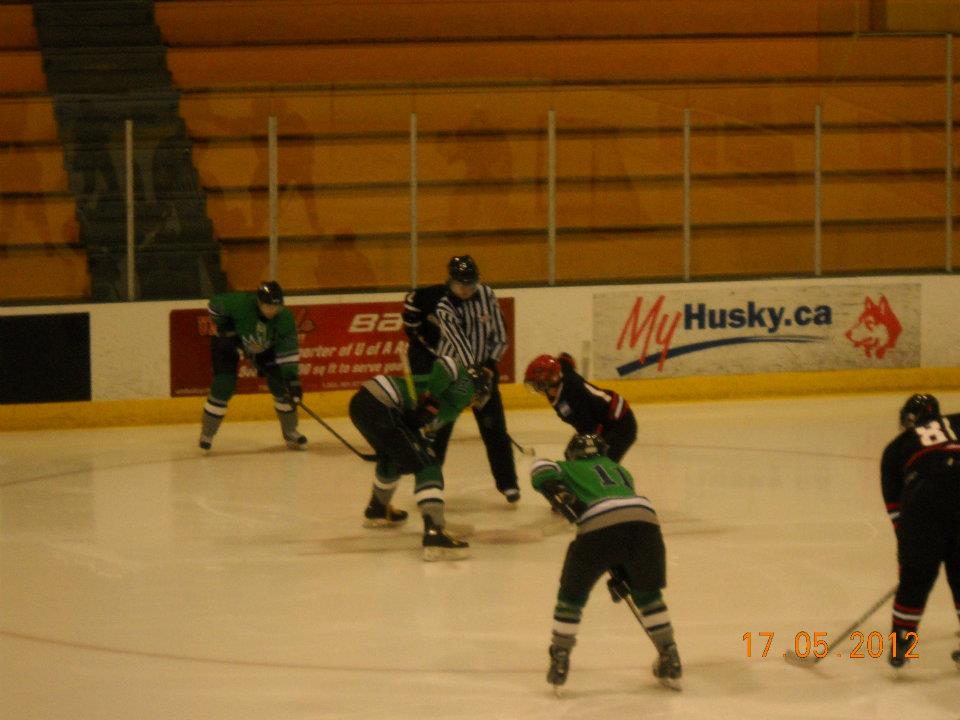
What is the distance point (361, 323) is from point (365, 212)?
0.77 m

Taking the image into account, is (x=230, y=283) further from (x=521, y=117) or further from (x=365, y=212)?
(x=521, y=117)

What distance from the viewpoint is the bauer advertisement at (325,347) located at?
973cm

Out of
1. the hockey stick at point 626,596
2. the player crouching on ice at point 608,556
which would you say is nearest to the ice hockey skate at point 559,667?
the player crouching on ice at point 608,556

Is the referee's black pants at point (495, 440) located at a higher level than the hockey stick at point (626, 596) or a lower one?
higher

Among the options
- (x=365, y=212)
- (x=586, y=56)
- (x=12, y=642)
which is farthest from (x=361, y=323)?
(x=12, y=642)

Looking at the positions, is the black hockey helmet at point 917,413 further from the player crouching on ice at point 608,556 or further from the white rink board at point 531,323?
the white rink board at point 531,323

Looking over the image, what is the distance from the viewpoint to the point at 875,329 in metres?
10.9

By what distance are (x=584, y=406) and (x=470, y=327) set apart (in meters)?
0.99

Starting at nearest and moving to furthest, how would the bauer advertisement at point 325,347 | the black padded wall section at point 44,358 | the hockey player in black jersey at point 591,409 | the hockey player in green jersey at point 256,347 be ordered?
1. the hockey player in black jersey at point 591,409
2. the hockey player in green jersey at point 256,347
3. the black padded wall section at point 44,358
4. the bauer advertisement at point 325,347

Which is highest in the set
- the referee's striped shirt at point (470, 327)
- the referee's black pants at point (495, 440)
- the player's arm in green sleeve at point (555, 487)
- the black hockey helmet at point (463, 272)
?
the black hockey helmet at point (463, 272)

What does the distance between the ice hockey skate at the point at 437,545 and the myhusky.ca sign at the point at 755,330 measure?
13.7 feet

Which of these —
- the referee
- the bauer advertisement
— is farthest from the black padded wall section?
the referee

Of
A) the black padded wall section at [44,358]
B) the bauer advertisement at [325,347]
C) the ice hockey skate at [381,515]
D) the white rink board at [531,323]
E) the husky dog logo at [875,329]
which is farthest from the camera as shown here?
the husky dog logo at [875,329]

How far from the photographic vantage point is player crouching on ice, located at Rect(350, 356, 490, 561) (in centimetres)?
630
